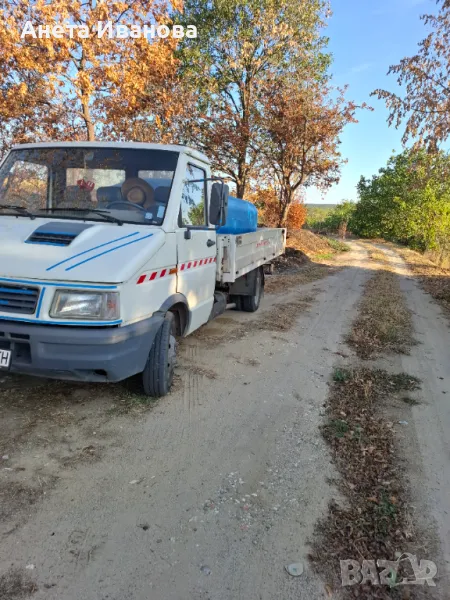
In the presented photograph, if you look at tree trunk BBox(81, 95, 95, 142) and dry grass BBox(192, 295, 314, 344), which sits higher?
tree trunk BBox(81, 95, 95, 142)

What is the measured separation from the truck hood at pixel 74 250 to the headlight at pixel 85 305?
12cm

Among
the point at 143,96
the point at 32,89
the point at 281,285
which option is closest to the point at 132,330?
the point at 32,89

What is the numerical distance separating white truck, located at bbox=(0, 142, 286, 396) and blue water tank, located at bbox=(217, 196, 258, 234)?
153 centimetres

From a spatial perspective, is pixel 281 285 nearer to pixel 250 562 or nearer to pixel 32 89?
pixel 32 89

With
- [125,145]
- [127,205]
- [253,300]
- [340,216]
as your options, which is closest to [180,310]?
[127,205]

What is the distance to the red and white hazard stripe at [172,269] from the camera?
3.43 meters

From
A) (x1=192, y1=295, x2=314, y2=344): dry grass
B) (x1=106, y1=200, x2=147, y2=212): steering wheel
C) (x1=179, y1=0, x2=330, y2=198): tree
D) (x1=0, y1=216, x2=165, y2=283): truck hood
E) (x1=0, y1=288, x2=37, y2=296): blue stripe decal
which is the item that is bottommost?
(x1=192, y1=295, x2=314, y2=344): dry grass

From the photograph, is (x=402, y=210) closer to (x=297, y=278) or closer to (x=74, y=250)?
(x=297, y=278)

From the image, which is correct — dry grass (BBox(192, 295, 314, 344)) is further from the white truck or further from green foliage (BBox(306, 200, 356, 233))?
green foliage (BBox(306, 200, 356, 233))

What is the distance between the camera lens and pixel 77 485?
2768 millimetres

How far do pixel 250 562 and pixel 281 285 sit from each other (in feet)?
30.6

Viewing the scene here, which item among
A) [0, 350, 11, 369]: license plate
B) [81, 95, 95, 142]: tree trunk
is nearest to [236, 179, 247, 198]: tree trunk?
[81, 95, 95, 142]: tree trunk

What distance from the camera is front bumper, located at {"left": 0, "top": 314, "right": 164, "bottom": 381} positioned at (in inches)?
120

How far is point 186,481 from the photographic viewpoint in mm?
2889
